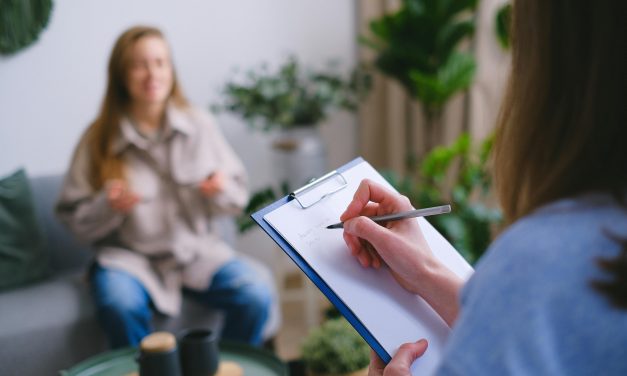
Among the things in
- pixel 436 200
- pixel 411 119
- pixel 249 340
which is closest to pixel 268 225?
pixel 249 340

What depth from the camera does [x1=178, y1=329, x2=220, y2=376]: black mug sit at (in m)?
1.43

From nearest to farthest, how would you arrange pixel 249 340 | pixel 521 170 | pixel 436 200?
pixel 521 170 → pixel 249 340 → pixel 436 200

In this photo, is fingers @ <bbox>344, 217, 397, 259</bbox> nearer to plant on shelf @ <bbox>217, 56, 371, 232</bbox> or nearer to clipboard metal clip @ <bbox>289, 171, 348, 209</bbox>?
clipboard metal clip @ <bbox>289, 171, 348, 209</bbox>

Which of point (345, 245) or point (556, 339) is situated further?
point (345, 245)

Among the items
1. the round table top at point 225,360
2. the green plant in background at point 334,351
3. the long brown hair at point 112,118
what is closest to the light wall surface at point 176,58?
the long brown hair at point 112,118

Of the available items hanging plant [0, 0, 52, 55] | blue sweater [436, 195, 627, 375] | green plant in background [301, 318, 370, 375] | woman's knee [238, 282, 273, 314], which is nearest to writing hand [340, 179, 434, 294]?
blue sweater [436, 195, 627, 375]

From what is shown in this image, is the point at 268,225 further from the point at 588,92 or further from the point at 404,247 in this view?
the point at 588,92

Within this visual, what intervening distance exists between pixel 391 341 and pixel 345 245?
0.15 metres

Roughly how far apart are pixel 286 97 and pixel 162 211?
768mm

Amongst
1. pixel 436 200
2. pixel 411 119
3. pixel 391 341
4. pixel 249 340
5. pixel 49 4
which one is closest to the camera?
pixel 391 341

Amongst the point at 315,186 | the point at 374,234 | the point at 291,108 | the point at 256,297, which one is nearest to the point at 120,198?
the point at 256,297

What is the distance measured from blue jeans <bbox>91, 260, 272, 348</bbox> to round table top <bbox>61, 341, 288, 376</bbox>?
0.34 metres

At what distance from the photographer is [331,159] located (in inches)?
134

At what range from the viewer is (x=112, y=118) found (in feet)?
7.33
